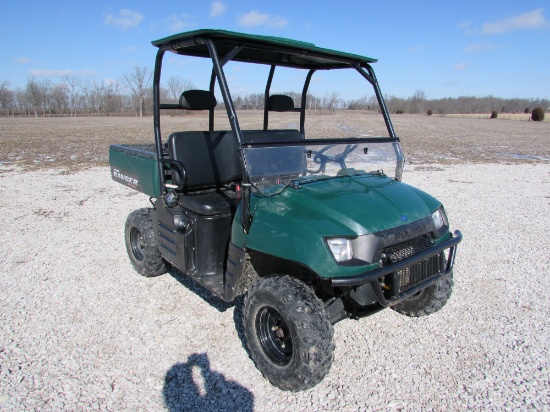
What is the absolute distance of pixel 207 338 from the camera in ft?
10.7

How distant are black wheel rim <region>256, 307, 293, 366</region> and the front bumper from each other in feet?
1.95

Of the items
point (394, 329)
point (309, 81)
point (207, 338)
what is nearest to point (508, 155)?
point (309, 81)

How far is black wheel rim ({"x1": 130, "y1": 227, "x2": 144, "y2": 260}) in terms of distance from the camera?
4.47 meters

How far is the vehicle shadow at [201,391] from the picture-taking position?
8.37 ft

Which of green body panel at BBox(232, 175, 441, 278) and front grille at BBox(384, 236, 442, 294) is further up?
green body panel at BBox(232, 175, 441, 278)

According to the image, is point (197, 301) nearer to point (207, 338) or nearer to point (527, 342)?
point (207, 338)

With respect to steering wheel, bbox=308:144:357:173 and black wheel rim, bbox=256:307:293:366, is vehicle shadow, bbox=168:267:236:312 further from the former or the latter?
steering wheel, bbox=308:144:357:173

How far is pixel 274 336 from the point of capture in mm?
2848

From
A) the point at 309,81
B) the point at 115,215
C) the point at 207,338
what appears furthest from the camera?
the point at 115,215

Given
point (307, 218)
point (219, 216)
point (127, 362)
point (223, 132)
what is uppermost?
point (223, 132)

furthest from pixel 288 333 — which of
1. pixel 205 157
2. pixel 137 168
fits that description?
pixel 137 168

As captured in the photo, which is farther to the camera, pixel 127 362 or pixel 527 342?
pixel 527 342

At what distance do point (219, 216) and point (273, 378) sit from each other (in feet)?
4.39

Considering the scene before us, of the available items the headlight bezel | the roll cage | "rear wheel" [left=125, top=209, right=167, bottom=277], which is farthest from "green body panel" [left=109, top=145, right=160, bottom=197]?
the headlight bezel
